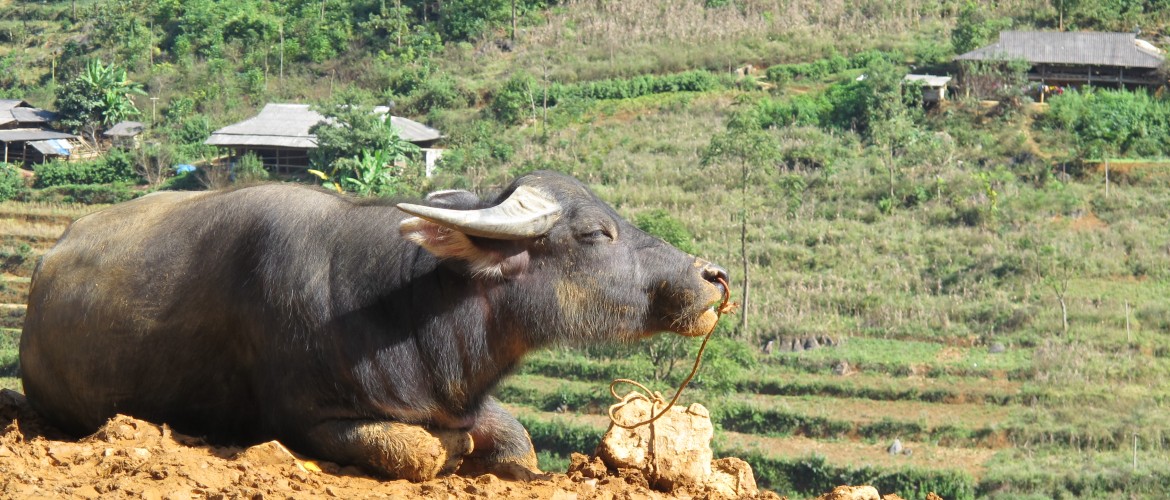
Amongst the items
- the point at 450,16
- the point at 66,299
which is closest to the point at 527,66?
the point at 450,16

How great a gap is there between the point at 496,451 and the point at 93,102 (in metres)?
45.8

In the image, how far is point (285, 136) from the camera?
136 ft

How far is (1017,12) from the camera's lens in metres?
48.8

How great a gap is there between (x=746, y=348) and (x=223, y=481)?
2244 centimetres

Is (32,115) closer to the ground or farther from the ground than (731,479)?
closer to the ground

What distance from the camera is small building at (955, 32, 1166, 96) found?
41500 mm

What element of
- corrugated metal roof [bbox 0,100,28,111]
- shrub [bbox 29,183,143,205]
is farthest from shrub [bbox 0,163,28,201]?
corrugated metal roof [bbox 0,100,28,111]

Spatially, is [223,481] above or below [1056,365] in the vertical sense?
above

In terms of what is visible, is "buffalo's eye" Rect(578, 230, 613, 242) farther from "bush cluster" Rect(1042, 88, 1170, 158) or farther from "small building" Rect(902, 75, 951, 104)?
"small building" Rect(902, 75, 951, 104)

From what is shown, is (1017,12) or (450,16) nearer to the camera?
(1017,12)

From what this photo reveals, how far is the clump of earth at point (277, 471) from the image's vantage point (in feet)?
14.7

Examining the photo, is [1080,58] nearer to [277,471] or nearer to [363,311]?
[363,311]

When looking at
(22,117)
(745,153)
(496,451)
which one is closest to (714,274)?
(496,451)

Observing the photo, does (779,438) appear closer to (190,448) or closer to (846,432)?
(846,432)
